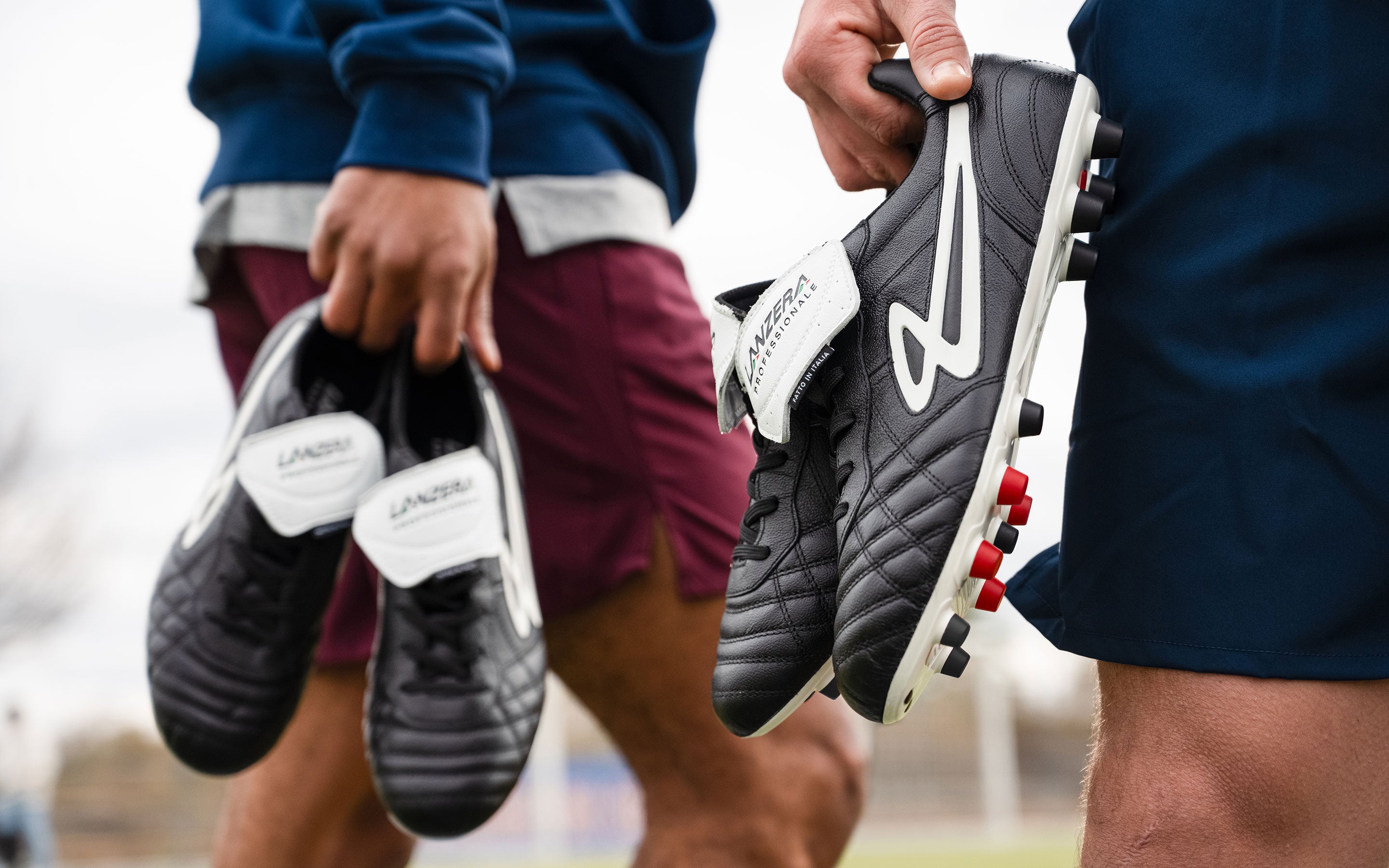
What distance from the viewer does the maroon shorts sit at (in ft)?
5.73

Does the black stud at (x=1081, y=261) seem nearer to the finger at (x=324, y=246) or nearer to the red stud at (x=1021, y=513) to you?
the red stud at (x=1021, y=513)

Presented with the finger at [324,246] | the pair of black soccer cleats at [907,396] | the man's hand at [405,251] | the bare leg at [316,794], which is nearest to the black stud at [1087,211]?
the pair of black soccer cleats at [907,396]

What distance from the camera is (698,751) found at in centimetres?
172

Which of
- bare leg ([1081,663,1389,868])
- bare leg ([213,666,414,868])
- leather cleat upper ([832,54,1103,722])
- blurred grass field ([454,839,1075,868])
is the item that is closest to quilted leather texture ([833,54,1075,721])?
leather cleat upper ([832,54,1103,722])

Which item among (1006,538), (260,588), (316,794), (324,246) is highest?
(1006,538)

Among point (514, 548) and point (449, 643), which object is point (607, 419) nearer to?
point (514, 548)

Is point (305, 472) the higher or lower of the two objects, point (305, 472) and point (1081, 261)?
the lower

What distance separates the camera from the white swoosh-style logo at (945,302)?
0.89 m

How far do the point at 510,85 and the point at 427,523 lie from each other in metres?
0.73

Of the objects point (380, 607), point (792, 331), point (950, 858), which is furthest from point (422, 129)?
point (950, 858)

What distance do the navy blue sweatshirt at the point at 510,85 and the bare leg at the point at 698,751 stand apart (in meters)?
0.64

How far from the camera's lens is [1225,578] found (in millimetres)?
839

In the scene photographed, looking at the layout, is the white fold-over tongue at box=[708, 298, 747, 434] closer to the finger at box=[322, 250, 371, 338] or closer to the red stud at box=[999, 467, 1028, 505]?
the red stud at box=[999, 467, 1028, 505]

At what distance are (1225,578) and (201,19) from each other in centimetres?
173
